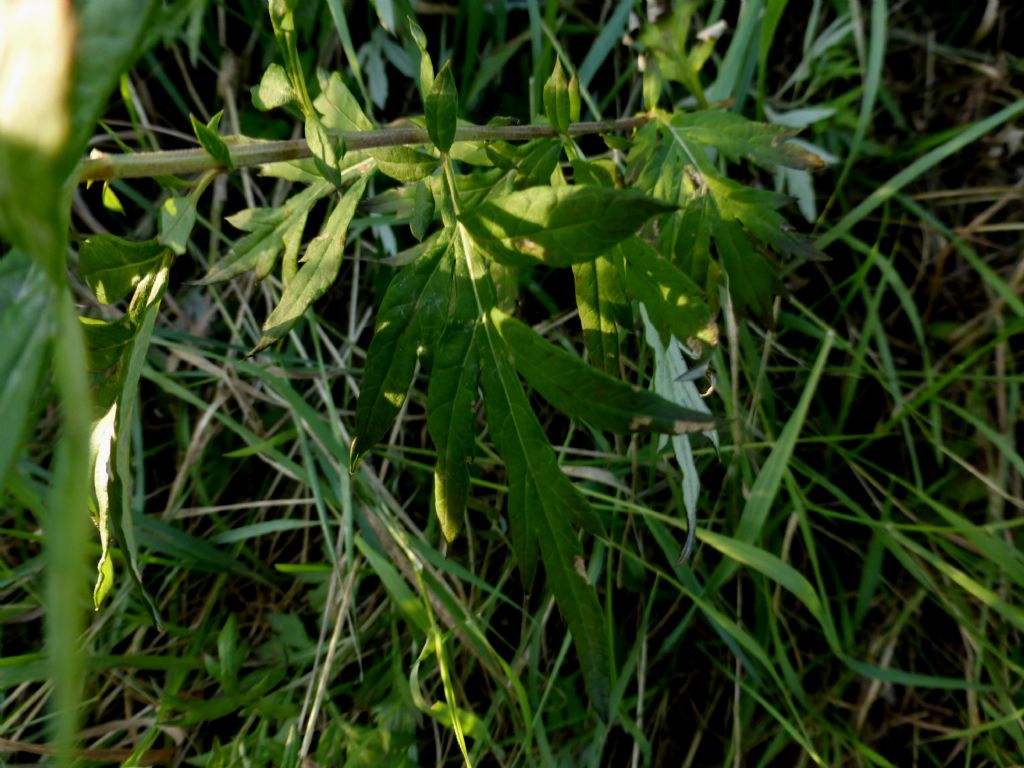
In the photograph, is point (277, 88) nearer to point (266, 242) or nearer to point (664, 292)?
point (266, 242)

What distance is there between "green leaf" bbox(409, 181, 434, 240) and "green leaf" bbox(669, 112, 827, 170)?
1.59 ft

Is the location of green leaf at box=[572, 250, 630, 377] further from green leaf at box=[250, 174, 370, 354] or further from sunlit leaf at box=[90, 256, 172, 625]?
sunlit leaf at box=[90, 256, 172, 625]

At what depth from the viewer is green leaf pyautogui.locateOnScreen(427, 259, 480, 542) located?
1026 mm

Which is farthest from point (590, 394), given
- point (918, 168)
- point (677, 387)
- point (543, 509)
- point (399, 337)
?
point (918, 168)

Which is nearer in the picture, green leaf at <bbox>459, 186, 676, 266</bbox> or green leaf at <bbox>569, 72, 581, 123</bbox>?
green leaf at <bbox>459, 186, 676, 266</bbox>

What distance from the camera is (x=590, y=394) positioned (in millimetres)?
918

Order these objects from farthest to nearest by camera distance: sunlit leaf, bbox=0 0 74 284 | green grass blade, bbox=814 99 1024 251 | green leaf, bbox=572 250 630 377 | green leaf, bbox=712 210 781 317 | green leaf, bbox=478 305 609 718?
green grass blade, bbox=814 99 1024 251, green leaf, bbox=712 210 781 317, green leaf, bbox=572 250 630 377, green leaf, bbox=478 305 609 718, sunlit leaf, bbox=0 0 74 284

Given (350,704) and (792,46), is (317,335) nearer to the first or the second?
(350,704)

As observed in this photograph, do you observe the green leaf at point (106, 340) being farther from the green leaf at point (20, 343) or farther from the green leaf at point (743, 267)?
the green leaf at point (743, 267)

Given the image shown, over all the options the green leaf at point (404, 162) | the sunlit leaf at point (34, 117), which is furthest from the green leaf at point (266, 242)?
the sunlit leaf at point (34, 117)

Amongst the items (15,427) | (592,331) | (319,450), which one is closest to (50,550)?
(15,427)

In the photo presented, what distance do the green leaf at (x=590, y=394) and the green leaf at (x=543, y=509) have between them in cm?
4

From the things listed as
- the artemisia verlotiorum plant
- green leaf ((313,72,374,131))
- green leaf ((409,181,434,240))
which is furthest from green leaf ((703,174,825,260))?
green leaf ((313,72,374,131))

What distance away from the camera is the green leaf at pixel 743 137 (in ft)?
4.46
